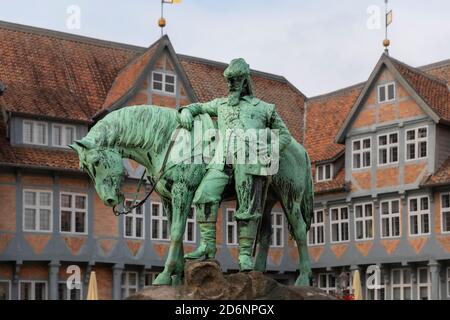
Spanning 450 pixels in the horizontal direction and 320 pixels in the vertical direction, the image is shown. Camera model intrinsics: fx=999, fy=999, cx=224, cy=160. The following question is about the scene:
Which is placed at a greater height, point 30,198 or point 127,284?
point 30,198

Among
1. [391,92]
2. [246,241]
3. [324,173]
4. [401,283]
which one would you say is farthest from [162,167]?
[324,173]

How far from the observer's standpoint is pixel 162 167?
8422 mm

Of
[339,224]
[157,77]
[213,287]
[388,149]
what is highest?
[157,77]

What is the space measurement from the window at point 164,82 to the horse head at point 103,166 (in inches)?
948

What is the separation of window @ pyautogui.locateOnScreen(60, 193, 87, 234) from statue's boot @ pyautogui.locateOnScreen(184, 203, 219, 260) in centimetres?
2245

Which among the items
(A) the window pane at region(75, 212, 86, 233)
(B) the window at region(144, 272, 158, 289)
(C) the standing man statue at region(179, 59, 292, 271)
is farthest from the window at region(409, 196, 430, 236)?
(C) the standing man statue at region(179, 59, 292, 271)

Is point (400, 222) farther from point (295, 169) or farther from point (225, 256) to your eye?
point (295, 169)

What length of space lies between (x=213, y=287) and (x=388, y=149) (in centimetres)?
2518

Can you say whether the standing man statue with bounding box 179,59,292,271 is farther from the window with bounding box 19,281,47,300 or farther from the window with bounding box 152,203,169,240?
the window with bounding box 152,203,169,240

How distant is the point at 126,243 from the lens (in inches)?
1232

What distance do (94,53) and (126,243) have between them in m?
6.84

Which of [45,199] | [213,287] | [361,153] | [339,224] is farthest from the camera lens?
[339,224]

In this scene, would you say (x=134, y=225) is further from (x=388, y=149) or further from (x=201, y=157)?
(x=201, y=157)
